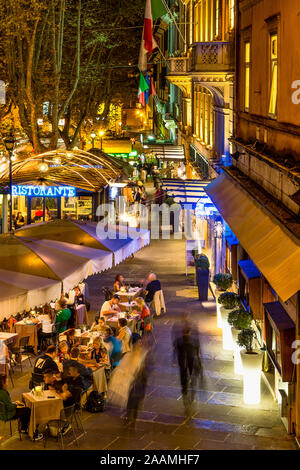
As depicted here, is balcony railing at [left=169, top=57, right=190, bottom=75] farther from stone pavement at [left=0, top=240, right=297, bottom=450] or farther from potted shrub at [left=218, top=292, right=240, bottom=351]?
potted shrub at [left=218, top=292, right=240, bottom=351]

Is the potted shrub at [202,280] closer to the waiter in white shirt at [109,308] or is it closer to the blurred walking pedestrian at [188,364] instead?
the waiter in white shirt at [109,308]

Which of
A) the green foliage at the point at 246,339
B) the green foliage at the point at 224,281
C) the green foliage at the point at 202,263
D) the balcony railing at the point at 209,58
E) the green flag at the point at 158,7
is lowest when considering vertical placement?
the green foliage at the point at 202,263

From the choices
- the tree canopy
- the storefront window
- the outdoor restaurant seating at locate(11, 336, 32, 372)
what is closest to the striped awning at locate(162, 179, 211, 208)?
the outdoor restaurant seating at locate(11, 336, 32, 372)

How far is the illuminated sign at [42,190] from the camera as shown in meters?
27.5

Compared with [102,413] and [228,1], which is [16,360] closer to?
[102,413]

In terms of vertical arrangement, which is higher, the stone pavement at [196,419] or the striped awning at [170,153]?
the striped awning at [170,153]

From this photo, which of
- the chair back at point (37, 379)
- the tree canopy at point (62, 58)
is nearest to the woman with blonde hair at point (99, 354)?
the chair back at point (37, 379)

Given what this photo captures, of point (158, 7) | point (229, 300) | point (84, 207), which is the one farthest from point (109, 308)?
point (84, 207)

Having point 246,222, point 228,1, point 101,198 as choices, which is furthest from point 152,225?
point 246,222

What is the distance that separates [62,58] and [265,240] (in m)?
31.9

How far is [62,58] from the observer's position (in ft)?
135

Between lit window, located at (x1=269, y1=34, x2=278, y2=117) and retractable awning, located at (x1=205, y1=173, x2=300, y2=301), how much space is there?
1.85 meters

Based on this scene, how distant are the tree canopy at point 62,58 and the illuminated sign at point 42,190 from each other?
5.54 meters

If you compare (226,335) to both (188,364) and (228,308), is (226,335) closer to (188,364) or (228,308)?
(228,308)
